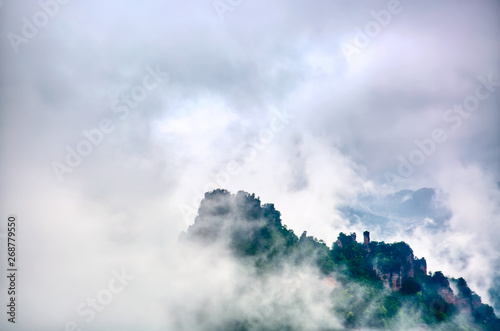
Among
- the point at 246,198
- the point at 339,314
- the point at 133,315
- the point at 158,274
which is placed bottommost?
the point at 133,315

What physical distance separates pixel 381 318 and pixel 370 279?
694 inches

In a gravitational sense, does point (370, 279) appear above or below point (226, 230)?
below

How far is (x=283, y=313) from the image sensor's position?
69.4 m

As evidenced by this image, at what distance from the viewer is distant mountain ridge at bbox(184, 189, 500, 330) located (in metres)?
77.2

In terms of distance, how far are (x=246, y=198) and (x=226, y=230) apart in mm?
11528

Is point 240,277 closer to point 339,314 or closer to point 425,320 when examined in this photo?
point 339,314

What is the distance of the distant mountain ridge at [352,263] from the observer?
7725 centimetres

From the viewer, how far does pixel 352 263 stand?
90.6 metres

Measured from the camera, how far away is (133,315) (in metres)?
84.8

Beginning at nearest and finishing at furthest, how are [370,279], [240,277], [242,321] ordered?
[242,321]
[240,277]
[370,279]

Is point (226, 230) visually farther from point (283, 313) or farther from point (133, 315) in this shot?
point (133, 315)

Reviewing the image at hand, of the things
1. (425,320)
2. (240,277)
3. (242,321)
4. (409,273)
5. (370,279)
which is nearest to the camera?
(242,321)

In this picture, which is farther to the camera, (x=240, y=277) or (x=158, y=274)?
(x=158, y=274)

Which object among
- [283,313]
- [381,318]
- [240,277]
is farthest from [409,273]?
[240,277]
